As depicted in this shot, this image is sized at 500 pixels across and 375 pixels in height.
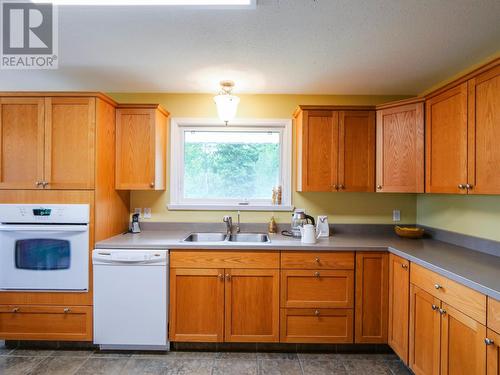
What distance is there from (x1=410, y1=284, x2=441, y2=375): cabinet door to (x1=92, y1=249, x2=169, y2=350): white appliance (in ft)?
6.06

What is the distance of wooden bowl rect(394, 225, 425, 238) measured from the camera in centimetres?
254

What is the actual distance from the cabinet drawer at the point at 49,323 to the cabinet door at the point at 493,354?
8.56ft

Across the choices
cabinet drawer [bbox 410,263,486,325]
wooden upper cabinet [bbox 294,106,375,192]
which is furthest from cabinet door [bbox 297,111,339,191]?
cabinet drawer [bbox 410,263,486,325]

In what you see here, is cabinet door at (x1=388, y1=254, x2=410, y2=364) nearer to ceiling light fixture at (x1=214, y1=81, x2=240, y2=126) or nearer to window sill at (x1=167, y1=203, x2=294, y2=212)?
window sill at (x1=167, y1=203, x2=294, y2=212)

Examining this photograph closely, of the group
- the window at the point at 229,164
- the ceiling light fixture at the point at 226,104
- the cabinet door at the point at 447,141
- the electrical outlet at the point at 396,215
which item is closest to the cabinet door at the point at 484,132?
the cabinet door at the point at 447,141

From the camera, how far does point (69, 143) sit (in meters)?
2.23

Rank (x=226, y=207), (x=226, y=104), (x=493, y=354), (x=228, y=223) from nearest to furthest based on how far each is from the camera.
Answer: (x=493, y=354) → (x=226, y=104) → (x=228, y=223) → (x=226, y=207)

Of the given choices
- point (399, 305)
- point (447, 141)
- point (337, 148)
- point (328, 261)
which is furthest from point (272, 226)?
point (447, 141)

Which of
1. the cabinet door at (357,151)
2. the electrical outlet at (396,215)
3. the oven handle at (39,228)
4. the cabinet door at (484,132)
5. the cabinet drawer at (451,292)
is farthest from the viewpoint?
the electrical outlet at (396,215)

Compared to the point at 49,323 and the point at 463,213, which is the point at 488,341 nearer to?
the point at 463,213

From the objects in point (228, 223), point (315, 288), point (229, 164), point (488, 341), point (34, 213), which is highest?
point (229, 164)

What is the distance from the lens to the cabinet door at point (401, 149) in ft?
7.56

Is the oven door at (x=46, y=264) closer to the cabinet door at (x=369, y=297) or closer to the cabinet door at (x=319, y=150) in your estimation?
the cabinet door at (x=319, y=150)

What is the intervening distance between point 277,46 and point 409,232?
2039 millimetres
